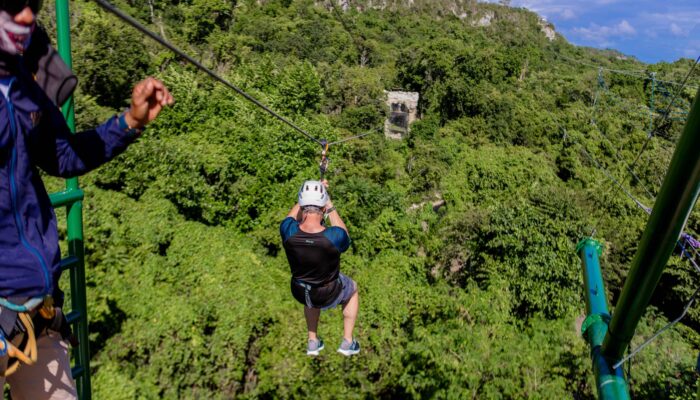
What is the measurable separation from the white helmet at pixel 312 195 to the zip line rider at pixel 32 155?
214cm

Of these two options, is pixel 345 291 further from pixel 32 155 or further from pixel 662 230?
pixel 32 155

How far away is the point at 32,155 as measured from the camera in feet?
5.69

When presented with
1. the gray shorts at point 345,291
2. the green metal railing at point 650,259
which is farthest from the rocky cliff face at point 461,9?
the green metal railing at point 650,259

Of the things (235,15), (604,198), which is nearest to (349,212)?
(604,198)

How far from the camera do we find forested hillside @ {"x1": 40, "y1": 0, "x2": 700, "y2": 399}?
321 inches

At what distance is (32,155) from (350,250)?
13.4m

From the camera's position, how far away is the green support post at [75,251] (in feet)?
7.47

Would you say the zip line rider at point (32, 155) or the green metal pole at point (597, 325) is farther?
the green metal pole at point (597, 325)

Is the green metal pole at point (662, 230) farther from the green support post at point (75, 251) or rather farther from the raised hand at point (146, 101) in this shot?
the green support post at point (75, 251)

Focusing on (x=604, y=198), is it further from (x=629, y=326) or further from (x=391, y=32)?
(x=391, y=32)

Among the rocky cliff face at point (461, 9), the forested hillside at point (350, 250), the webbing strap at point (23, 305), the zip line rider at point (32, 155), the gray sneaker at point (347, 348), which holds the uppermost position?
the rocky cliff face at point (461, 9)

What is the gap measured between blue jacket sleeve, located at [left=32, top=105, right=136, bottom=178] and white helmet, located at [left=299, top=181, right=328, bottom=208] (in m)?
2.14

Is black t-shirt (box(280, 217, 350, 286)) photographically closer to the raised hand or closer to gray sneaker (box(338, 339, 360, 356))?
gray sneaker (box(338, 339, 360, 356))

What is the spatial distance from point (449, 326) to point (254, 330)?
4083mm
